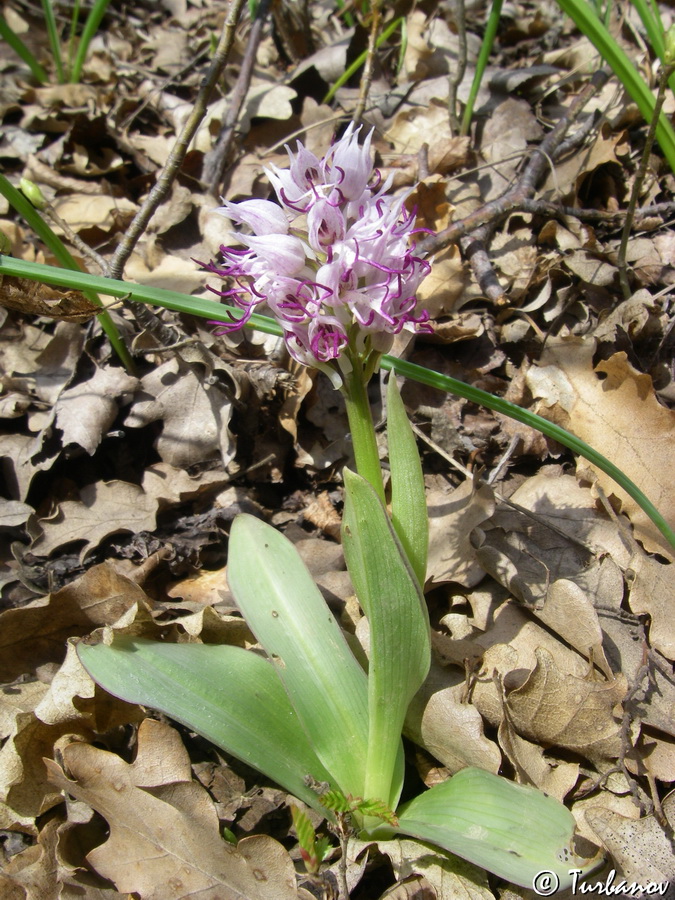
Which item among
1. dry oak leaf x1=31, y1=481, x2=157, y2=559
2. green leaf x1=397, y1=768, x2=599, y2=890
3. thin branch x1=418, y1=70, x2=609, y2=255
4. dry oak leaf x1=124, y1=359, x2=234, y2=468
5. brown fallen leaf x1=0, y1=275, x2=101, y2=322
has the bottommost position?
green leaf x1=397, y1=768, x2=599, y2=890

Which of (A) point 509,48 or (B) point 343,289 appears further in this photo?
(A) point 509,48

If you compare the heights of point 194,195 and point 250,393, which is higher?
point 194,195

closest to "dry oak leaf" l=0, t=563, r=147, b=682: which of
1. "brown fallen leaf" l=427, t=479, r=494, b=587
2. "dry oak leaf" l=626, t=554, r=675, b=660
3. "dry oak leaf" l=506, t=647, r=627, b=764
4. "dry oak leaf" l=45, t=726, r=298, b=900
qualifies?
"dry oak leaf" l=45, t=726, r=298, b=900

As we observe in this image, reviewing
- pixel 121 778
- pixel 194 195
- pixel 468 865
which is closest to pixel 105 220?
pixel 194 195

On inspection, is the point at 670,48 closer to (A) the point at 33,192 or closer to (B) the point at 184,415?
(B) the point at 184,415

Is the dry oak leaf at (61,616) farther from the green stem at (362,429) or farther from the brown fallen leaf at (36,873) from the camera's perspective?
the green stem at (362,429)

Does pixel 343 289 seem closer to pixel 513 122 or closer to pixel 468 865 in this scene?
pixel 468 865

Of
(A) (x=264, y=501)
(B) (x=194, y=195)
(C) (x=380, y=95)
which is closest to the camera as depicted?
(A) (x=264, y=501)

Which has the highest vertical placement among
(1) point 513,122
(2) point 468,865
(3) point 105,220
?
(1) point 513,122

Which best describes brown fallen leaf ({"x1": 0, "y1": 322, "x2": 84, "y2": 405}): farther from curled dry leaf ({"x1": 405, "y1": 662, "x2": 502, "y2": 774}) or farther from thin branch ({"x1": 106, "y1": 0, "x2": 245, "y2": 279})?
curled dry leaf ({"x1": 405, "y1": 662, "x2": 502, "y2": 774})
